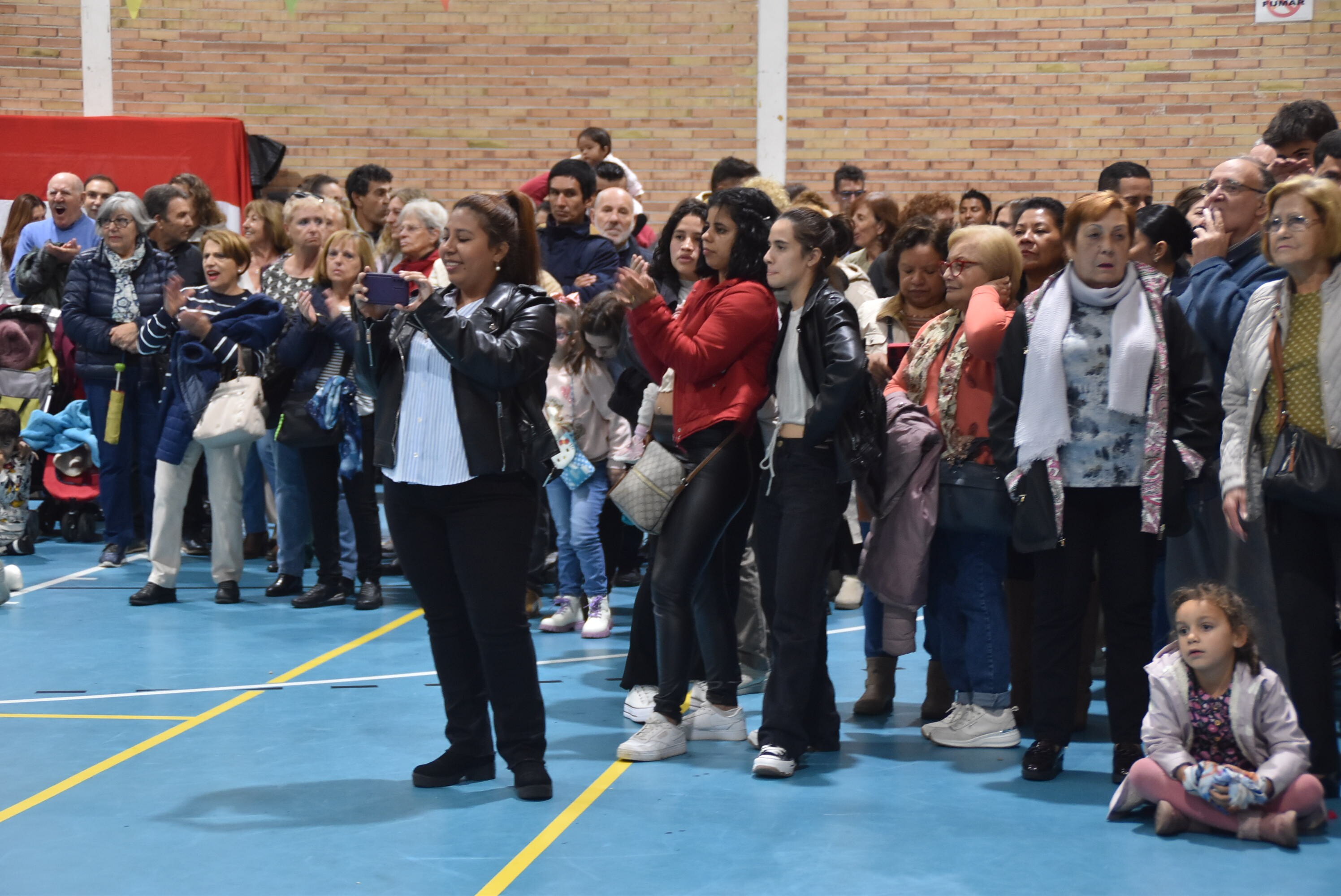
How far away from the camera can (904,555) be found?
4914mm

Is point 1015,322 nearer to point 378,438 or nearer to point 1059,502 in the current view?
point 1059,502

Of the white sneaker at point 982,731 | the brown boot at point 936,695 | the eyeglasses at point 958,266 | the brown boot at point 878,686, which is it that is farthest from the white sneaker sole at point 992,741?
the eyeglasses at point 958,266

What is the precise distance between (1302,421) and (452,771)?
2.76m

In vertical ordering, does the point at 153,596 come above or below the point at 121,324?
below

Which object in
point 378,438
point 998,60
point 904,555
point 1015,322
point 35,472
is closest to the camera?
point 378,438

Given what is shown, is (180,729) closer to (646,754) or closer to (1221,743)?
(646,754)

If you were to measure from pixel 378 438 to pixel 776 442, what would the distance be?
4.08 ft

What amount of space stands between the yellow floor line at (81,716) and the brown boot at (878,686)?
8.15ft

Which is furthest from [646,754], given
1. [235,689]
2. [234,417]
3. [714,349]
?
[234,417]

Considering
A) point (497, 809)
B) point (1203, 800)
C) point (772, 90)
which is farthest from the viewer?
point (772, 90)

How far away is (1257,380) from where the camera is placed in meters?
4.30

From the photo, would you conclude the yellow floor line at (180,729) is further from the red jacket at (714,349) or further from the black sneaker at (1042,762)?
the black sneaker at (1042,762)

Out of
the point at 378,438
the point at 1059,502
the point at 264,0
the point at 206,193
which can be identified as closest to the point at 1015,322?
the point at 1059,502

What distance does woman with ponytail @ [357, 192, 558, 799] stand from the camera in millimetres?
4105
